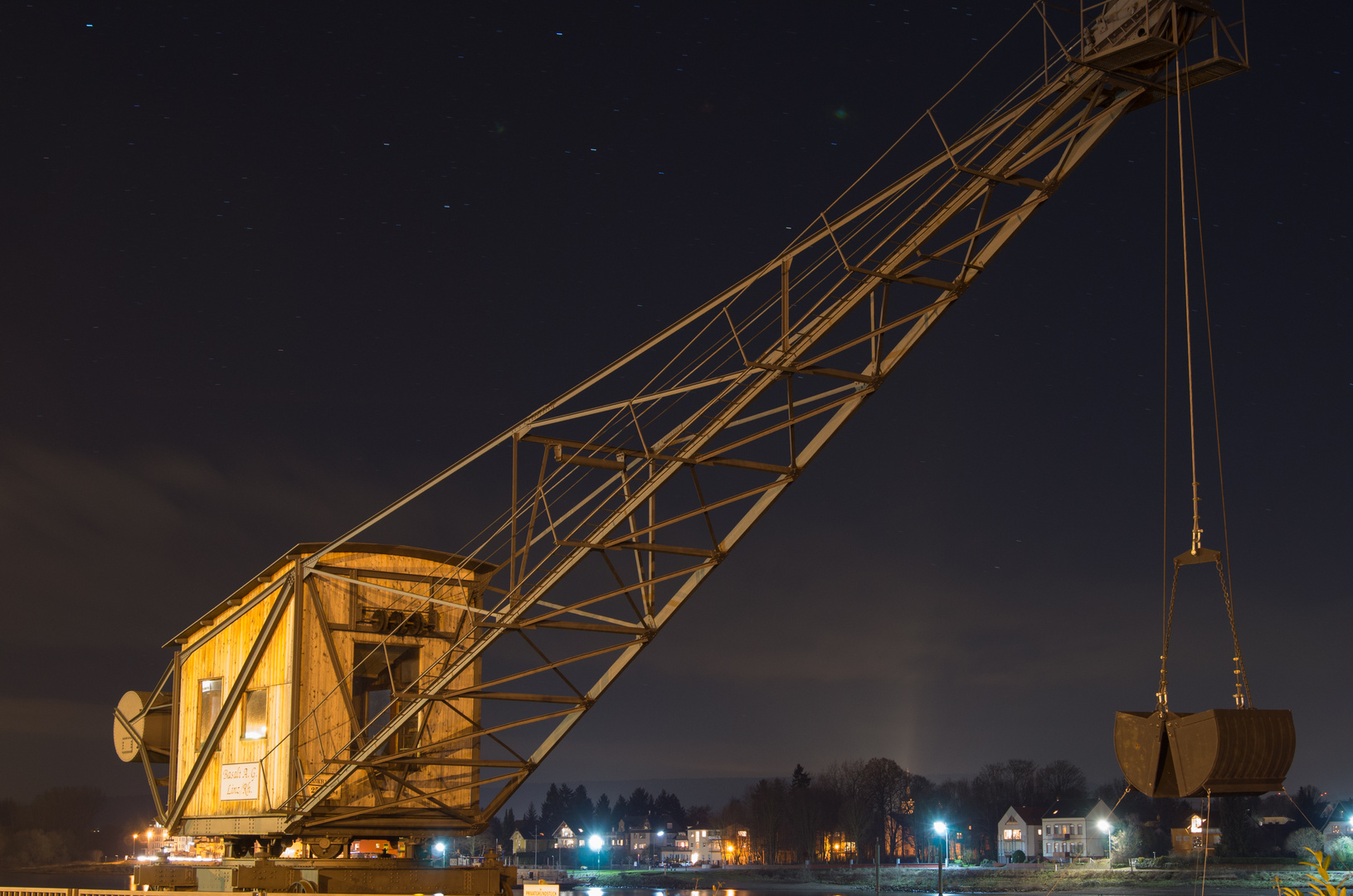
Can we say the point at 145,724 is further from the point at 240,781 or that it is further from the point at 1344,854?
the point at 1344,854

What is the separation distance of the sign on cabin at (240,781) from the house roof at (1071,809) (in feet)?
392

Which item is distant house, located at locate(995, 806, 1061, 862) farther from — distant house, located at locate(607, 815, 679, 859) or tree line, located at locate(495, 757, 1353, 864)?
distant house, located at locate(607, 815, 679, 859)

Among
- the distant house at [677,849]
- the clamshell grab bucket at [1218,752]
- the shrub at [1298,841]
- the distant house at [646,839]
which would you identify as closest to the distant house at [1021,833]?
the shrub at [1298,841]

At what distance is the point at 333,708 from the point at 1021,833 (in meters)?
128

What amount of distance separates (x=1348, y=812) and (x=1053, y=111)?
12115 centimetres

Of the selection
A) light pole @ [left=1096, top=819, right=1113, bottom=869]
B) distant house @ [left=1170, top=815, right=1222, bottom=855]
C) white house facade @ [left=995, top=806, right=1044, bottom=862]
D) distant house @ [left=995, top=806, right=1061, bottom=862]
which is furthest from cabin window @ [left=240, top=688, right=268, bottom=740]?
distant house @ [left=995, top=806, right=1061, bottom=862]

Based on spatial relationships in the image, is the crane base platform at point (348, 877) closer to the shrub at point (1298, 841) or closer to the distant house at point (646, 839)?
the shrub at point (1298, 841)

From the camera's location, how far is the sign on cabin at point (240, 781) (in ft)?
75.1

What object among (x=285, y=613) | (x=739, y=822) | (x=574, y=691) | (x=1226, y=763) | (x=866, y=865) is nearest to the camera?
(x=1226, y=763)

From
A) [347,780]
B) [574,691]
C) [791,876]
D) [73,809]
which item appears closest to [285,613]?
[347,780]

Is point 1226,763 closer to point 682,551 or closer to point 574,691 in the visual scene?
point 682,551

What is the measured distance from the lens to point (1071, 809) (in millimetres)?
131750

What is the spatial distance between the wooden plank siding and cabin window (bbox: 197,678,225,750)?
0.89 ft

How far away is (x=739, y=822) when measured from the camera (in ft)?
543
